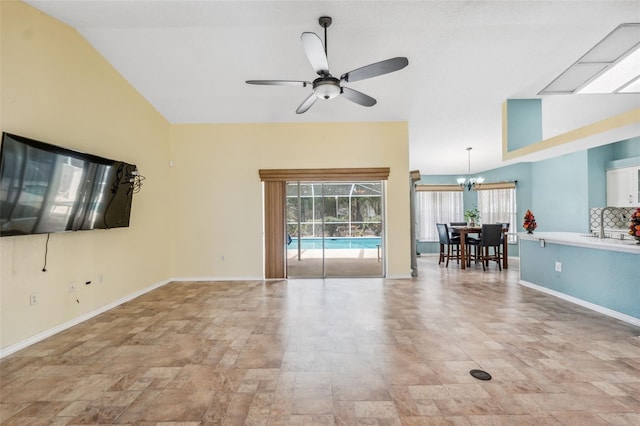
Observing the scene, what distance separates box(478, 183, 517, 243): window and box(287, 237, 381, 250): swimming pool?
359 cm

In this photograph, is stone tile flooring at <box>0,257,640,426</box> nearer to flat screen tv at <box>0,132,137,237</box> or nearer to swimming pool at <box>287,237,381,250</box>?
flat screen tv at <box>0,132,137,237</box>

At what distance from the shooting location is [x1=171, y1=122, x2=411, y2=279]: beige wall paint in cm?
547

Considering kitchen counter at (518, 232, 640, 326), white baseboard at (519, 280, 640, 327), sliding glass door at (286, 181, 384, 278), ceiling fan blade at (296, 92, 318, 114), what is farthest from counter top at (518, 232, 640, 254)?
ceiling fan blade at (296, 92, 318, 114)

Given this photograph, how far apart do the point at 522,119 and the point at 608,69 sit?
116cm

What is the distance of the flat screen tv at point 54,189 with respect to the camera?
8.26 feet

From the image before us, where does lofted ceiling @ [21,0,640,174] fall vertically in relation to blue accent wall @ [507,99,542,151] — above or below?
above

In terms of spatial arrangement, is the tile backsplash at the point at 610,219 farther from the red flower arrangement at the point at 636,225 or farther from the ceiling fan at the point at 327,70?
the ceiling fan at the point at 327,70

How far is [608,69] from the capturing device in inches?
162

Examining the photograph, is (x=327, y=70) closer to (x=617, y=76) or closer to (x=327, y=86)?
(x=327, y=86)

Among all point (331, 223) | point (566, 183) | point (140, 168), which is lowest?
point (331, 223)

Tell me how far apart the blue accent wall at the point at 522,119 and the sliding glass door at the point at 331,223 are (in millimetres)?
2451

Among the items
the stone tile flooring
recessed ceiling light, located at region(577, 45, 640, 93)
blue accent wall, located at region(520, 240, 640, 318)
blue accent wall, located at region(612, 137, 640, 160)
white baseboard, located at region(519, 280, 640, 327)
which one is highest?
recessed ceiling light, located at region(577, 45, 640, 93)

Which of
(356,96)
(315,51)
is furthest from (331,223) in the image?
(315,51)

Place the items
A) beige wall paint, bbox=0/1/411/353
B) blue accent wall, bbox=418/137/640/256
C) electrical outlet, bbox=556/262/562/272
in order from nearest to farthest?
beige wall paint, bbox=0/1/411/353
electrical outlet, bbox=556/262/562/272
blue accent wall, bbox=418/137/640/256
